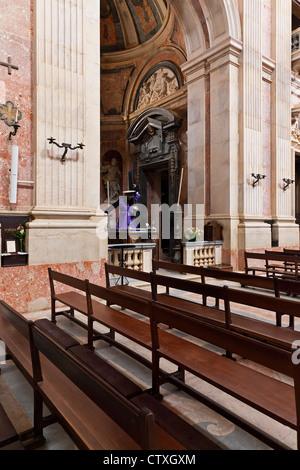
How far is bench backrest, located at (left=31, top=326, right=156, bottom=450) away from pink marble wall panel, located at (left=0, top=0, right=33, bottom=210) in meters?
3.64

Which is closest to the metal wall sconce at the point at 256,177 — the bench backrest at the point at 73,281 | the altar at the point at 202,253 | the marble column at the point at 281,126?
the marble column at the point at 281,126

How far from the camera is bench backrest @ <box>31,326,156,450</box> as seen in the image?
3.21 feet

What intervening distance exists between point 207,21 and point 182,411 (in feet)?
31.2

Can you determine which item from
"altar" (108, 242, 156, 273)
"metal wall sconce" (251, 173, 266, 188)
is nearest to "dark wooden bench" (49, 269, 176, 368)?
"altar" (108, 242, 156, 273)

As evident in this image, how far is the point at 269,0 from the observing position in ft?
29.0

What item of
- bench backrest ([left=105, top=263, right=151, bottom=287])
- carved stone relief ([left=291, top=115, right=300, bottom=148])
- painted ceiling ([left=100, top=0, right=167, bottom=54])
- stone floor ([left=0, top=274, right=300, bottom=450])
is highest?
painted ceiling ([left=100, top=0, right=167, bottom=54])

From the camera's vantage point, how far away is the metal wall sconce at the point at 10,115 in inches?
177

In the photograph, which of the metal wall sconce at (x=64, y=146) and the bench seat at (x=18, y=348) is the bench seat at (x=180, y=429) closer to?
the bench seat at (x=18, y=348)

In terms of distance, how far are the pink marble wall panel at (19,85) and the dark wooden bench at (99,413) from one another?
3432mm

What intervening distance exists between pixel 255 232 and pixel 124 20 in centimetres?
1132

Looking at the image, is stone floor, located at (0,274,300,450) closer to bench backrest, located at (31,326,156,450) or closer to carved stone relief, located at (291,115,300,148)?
bench backrest, located at (31,326,156,450)

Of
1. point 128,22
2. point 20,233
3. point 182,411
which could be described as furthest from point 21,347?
point 128,22

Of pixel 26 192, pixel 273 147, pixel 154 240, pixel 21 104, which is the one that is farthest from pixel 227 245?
pixel 21 104

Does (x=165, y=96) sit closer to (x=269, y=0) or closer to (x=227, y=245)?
(x=269, y=0)
